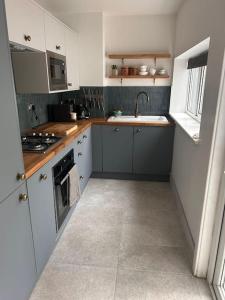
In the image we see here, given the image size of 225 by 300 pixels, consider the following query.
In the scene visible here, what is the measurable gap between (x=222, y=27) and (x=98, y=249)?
6.26ft

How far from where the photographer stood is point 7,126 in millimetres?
1184

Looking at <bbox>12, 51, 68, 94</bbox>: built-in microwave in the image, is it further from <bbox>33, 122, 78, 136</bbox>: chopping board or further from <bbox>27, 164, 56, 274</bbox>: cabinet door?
<bbox>27, 164, 56, 274</bbox>: cabinet door

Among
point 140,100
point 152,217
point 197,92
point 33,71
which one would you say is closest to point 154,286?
point 152,217

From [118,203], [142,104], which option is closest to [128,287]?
[118,203]

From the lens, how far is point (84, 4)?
2.80 m

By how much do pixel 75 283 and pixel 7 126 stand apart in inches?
48.9

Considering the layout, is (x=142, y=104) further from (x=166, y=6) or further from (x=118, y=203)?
(x=118, y=203)

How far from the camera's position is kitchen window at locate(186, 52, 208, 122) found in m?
2.76

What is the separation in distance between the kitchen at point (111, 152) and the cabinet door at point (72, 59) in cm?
3

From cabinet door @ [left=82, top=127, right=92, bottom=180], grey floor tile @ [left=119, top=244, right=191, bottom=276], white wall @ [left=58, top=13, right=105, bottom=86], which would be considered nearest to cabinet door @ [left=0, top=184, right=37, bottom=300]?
grey floor tile @ [left=119, top=244, right=191, bottom=276]

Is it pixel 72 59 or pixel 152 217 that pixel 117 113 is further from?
pixel 152 217

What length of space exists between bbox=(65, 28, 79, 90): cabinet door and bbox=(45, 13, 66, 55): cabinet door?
0.16 metres

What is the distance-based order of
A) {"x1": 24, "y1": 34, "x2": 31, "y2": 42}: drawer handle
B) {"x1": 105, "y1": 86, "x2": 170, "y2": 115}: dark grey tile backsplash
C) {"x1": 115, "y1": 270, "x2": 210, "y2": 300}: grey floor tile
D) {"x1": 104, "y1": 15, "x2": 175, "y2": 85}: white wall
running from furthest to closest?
1. {"x1": 105, "y1": 86, "x2": 170, "y2": 115}: dark grey tile backsplash
2. {"x1": 104, "y1": 15, "x2": 175, "y2": 85}: white wall
3. {"x1": 24, "y1": 34, "x2": 31, "y2": 42}: drawer handle
4. {"x1": 115, "y1": 270, "x2": 210, "y2": 300}: grey floor tile

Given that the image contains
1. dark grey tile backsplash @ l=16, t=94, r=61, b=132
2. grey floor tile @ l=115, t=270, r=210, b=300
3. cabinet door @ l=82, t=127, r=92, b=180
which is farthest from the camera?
cabinet door @ l=82, t=127, r=92, b=180
